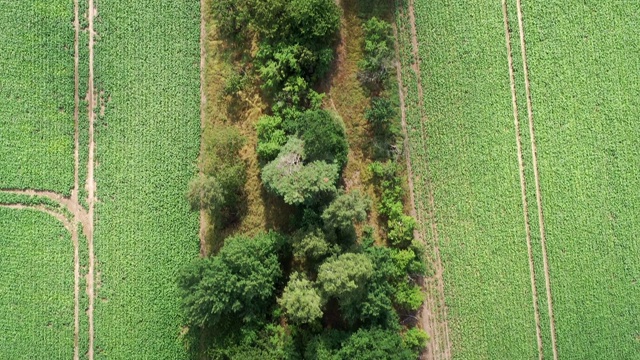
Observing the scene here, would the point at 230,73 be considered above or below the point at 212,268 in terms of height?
above

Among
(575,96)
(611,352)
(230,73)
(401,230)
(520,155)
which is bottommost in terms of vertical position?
(611,352)

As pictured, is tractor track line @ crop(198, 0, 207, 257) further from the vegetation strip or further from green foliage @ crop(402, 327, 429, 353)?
the vegetation strip

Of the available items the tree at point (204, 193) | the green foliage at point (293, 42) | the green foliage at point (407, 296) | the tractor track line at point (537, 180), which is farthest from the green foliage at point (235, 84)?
the tractor track line at point (537, 180)

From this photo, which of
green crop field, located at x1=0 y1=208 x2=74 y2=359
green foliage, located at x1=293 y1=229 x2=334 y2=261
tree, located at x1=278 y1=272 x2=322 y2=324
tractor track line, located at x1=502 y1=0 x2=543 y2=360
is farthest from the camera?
tractor track line, located at x1=502 y1=0 x2=543 y2=360

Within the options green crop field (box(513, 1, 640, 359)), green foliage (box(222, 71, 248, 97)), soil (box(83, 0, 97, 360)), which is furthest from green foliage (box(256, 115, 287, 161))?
green crop field (box(513, 1, 640, 359))

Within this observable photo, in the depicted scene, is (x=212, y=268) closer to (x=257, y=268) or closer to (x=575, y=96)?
(x=257, y=268)

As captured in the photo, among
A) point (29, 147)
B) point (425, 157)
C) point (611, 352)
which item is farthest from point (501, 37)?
point (29, 147)

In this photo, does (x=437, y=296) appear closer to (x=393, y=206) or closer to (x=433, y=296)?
(x=433, y=296)
